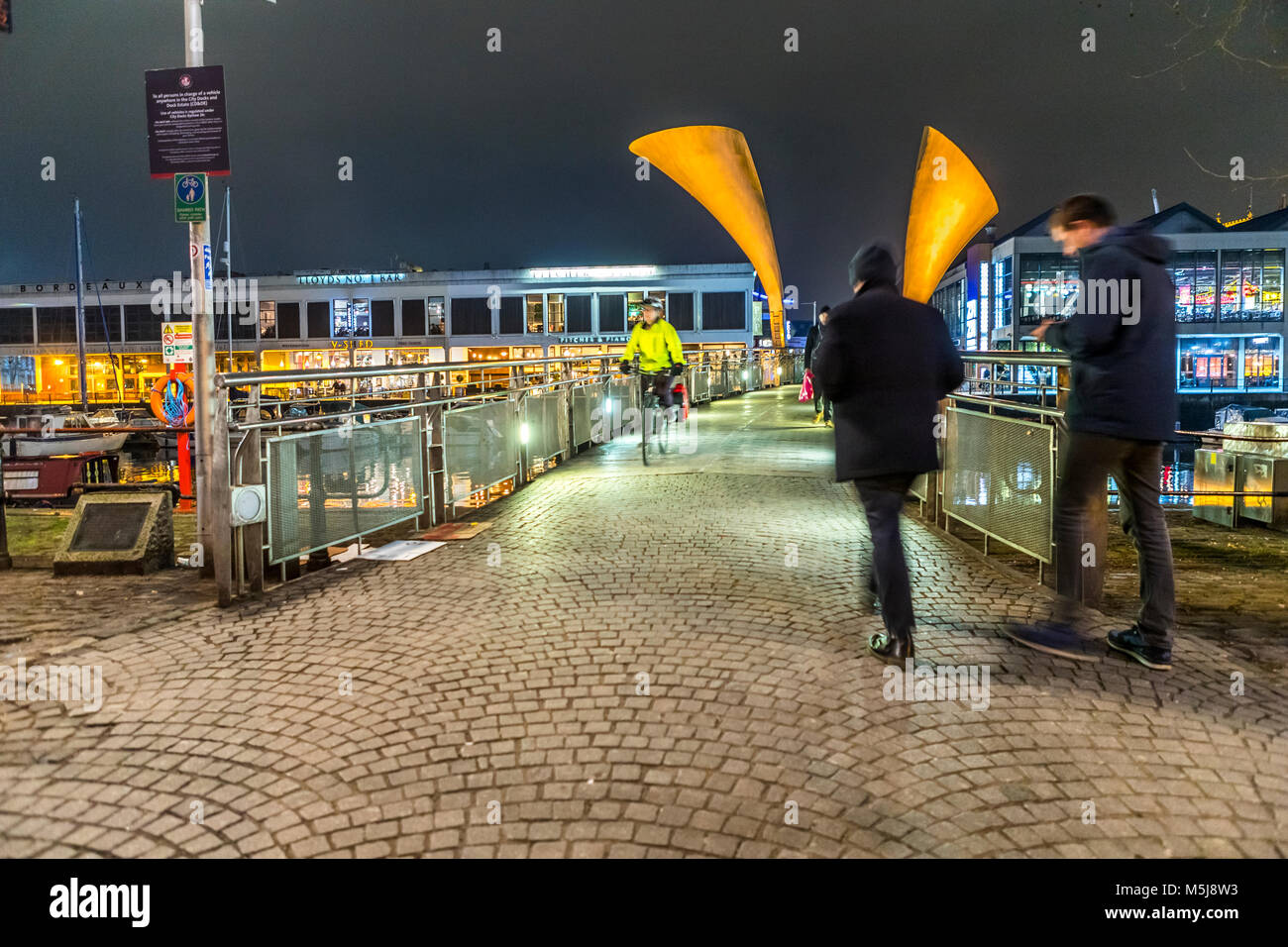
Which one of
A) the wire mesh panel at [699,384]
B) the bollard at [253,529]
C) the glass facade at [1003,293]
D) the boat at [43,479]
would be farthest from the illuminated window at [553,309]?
the bollard at [253,529]

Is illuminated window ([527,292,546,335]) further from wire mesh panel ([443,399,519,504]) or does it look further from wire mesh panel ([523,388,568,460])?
wire mesh panel ([443,399,519,504])

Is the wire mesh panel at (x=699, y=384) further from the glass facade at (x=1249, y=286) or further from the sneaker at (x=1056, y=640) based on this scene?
the glass facade at (x=1249, y=286)

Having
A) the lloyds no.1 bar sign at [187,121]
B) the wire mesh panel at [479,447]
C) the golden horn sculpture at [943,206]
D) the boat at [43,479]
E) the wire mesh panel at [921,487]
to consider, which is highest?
the golden horn sculpture at [943,206]

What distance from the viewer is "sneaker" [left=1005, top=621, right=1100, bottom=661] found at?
4855 millimetres

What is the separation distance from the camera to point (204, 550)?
293 inches

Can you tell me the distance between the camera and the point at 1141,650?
4738mm

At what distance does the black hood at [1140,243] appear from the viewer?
4.51 meters

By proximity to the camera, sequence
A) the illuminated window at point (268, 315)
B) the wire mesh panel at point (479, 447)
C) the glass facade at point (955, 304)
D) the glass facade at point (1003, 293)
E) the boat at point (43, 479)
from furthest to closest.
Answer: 1. the glass facade at point (955, 304)
2. the illuminated window at point (268, 315)
3. the glass facade at point (1003, 293)
4. the boat at point (43, 479)
5. the wire mesh panel at point (479, 447)

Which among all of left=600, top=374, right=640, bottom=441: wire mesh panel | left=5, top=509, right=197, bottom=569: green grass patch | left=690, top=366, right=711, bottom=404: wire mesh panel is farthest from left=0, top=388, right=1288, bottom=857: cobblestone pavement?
left=690, top=366, right=711, bottom=404: wire mesh panel

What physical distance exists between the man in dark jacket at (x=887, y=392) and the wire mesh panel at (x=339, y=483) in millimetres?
4142
